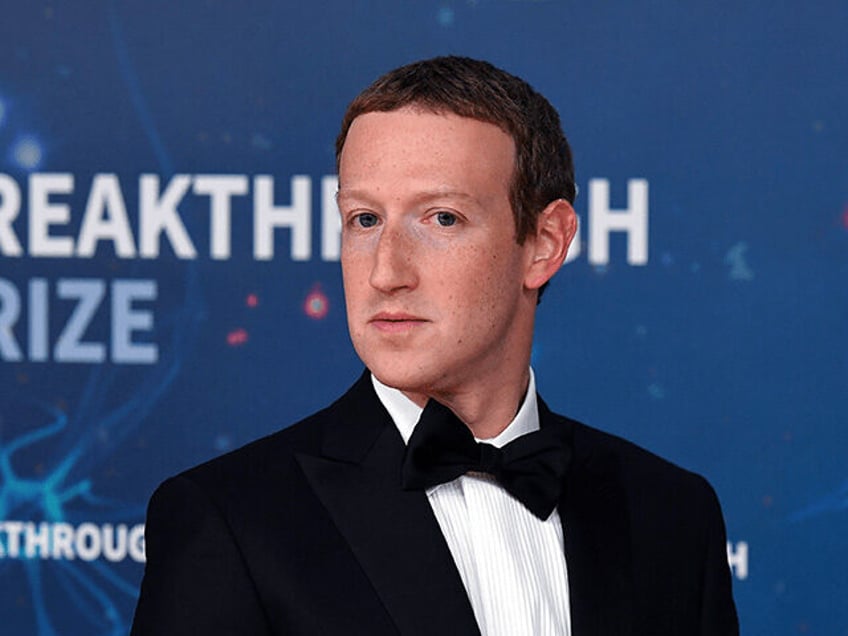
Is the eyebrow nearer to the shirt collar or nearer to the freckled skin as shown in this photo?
the freckled skin

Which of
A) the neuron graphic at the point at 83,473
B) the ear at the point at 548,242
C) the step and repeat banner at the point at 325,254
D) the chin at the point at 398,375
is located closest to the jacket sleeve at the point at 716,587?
the ear at the point at 548,242

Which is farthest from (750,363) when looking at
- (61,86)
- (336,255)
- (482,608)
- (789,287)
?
(61,86)

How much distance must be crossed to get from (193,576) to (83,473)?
145cm

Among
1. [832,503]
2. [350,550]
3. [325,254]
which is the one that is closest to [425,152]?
[350,550]

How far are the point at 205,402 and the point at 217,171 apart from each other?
0.49 m

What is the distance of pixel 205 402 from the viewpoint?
2926 millimetres

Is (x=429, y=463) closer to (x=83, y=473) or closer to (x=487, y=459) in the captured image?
(x=487, y=459)

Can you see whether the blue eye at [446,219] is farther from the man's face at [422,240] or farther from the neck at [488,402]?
the neck at [488,402]

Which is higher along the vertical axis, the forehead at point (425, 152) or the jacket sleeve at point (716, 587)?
the forehead at point (425, 152)

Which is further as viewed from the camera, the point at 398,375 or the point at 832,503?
the point at 832,503

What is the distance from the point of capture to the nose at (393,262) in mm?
1575

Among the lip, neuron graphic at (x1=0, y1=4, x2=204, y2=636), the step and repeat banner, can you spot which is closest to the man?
the lip

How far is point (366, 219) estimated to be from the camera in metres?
1.64

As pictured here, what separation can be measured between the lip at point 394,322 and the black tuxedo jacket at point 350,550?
0.52 ft
